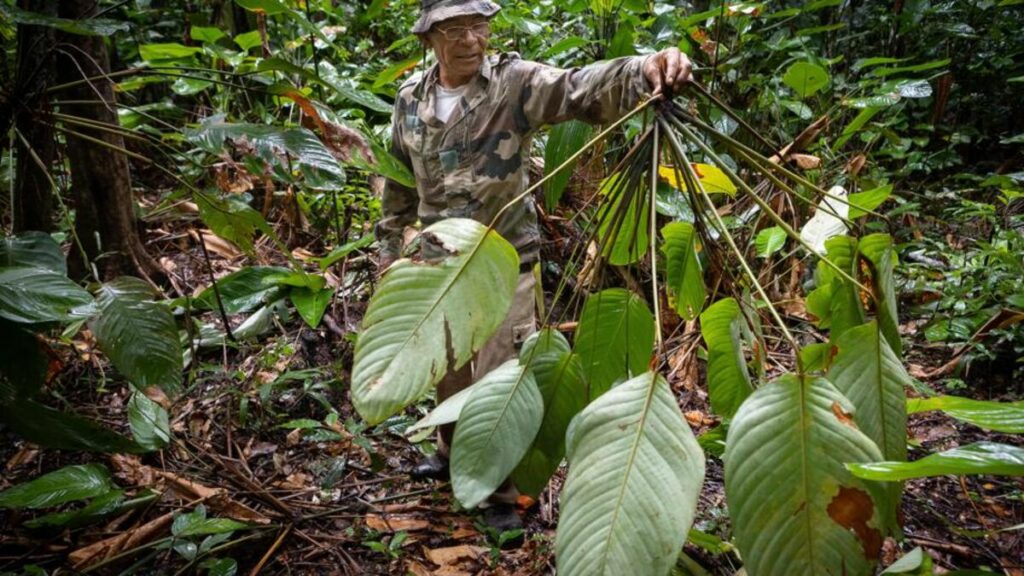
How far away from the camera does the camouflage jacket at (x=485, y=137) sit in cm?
184

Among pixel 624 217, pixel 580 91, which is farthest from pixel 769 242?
pixel 624 217

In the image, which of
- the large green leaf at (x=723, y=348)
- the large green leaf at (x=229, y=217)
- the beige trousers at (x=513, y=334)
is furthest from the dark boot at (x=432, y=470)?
the large green leaf at (x=723, y=348)

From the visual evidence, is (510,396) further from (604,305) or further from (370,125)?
(370,125)

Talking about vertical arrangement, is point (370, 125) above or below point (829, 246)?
below

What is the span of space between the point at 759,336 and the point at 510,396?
0.29 m

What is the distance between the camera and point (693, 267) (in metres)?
0.94

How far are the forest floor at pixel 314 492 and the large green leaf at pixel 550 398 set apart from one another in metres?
0.65

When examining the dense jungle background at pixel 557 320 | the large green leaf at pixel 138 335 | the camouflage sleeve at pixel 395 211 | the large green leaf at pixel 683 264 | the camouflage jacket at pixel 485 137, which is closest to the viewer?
the dense jungle background at pixel 557 320

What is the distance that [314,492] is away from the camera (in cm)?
194

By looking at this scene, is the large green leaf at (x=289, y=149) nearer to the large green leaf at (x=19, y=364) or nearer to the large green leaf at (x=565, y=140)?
the large green leaf at (x=19, y=364)

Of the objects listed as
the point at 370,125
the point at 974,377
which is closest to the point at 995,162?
the point at 974,377

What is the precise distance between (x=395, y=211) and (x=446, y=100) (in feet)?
1.34

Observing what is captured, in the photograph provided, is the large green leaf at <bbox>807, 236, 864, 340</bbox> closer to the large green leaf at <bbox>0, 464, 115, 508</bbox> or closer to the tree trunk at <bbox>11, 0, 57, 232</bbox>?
the tree trunk at <bbox>11, 0, 57, 232</bbox>

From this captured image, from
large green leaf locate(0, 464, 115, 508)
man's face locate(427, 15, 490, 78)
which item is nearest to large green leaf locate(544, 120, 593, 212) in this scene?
man's face locate(427, 15, 490, 78)
